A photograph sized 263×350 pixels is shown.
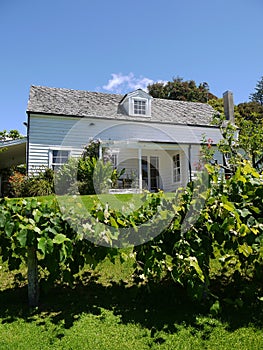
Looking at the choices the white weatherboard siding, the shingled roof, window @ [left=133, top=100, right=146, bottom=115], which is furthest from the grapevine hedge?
window @ [left=133, top=100, right=146, bottom=115]

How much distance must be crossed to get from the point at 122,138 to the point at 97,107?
106 inches

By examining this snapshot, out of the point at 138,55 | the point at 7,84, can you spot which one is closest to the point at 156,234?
the point at 138,55

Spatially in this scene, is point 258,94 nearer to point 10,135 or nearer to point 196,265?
point 10,135

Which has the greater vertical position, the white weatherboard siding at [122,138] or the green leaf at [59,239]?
the white weatherboard siding at [122,138]

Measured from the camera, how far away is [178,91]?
41.8m

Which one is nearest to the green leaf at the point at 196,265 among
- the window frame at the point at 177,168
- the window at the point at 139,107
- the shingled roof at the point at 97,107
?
the shingled roof at the point at 97,107

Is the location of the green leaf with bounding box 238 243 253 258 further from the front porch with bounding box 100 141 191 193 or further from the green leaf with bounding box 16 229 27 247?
the front porch with bounding box 100 141 191 193

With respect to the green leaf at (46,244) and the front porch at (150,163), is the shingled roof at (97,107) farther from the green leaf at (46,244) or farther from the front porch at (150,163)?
the green leaf at (46,244)

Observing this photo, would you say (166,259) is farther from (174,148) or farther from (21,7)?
(174,148)

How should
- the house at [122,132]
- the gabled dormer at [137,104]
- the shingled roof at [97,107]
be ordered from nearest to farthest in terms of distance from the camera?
the house at [122,132] → the shingled roof at [97,107] → the gabled dormer at [137,104]

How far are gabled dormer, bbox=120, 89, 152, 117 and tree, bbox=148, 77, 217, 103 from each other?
24.5 meters

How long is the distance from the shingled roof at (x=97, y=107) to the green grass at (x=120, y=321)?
13258 mm

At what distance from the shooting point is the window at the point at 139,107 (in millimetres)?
17766

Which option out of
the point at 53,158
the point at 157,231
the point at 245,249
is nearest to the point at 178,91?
the point at 53,158
